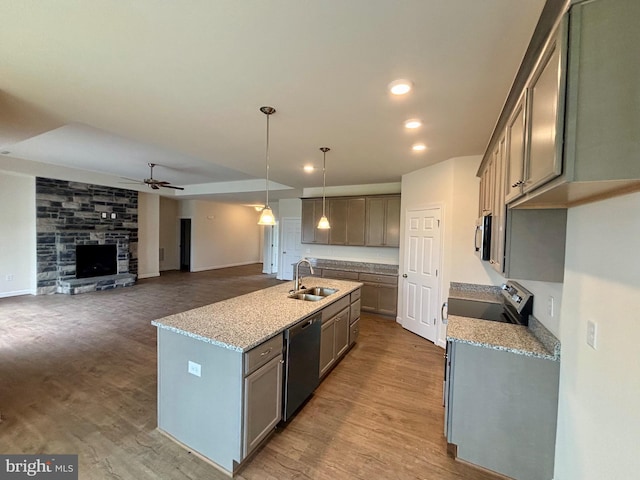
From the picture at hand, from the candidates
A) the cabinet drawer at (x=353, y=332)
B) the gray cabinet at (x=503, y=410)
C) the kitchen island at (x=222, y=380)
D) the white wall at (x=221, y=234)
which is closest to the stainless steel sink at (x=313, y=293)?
the cabinet drawer at (x=353, y=332)

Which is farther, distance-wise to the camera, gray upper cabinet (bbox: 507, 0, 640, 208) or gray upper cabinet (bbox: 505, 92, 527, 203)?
gray upper cabinet (bbox: 505, 92, 527, 203)

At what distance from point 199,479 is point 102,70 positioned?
282cm

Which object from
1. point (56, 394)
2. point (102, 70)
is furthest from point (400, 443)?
point (102, 70)

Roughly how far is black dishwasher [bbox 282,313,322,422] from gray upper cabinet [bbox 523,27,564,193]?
1.84 m

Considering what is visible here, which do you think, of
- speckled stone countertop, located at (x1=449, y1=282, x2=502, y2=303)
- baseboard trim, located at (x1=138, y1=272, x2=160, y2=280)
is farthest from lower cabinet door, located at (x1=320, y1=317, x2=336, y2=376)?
baseboard trim, located at (x1=138, y1=272, x2=160, y2=280)

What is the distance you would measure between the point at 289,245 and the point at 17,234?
6.32 m

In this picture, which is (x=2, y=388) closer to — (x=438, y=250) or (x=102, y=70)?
(x=102, y=70)

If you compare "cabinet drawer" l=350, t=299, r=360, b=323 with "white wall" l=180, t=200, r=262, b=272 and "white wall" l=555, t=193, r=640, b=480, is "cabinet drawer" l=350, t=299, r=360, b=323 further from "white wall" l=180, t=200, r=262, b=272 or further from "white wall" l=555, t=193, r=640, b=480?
"white wall" l=180, t=200, r=262, b=272

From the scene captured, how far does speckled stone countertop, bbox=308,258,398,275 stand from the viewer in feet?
18.5

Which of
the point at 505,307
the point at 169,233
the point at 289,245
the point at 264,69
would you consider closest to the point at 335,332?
the point at 505,307

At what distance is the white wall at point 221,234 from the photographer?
9766 millimetres

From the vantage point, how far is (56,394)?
8.54 feet

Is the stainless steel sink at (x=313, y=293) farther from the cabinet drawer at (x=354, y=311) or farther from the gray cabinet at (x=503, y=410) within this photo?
the gray cabinet at (x=503, y=410)

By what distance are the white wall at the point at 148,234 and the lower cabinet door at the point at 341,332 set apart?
7651 mm
